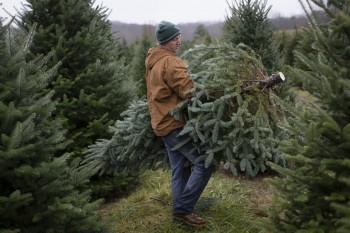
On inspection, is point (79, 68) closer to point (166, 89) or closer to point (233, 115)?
point (166, 89)

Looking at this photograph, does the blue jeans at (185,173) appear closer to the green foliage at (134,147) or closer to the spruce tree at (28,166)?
the green foliage at (134,147)

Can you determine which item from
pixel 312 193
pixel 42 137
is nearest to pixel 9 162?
pixel 42 137

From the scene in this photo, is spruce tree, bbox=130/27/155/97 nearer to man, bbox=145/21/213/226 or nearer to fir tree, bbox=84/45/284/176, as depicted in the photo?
fir tree, bbox=84/45/284/176

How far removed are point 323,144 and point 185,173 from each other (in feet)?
8.06

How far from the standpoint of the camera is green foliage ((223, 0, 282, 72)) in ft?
25.0

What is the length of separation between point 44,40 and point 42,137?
3.51 m

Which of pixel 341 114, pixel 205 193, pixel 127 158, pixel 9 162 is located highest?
pixel 341 114

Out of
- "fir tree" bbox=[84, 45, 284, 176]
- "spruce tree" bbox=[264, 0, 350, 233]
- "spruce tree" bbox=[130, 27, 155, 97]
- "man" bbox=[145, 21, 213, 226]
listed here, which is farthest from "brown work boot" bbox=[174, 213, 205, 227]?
"spruce tree" bbox=[130, 27, 155, 97]

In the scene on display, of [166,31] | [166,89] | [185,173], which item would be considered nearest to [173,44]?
[166,31]

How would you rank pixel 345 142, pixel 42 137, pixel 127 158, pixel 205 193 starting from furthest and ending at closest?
pixel 205 193 → pixel 127 158 → pixel 42 137 → pixel 345 142

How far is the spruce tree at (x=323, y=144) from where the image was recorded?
7.71ft

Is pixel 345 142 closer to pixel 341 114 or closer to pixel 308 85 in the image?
pixel 341 114

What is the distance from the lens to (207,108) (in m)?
4.01

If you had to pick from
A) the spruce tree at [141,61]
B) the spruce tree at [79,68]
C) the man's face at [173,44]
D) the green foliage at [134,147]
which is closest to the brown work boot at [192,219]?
the green foliage at [134,147]
